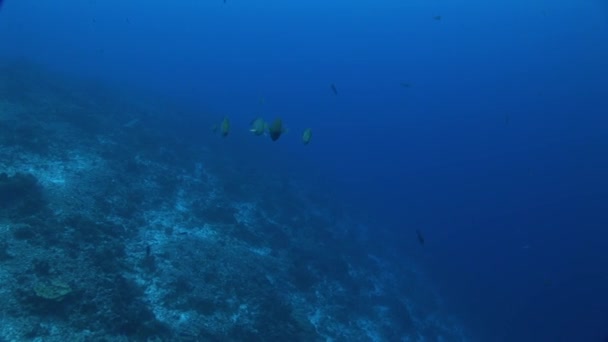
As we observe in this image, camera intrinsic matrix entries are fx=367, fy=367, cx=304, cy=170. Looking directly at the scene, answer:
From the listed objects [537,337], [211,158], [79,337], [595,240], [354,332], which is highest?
[79,337]

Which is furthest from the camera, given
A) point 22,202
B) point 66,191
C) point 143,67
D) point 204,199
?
point 143,67

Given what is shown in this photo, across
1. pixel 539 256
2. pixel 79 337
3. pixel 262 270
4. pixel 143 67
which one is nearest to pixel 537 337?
pixel 539 256

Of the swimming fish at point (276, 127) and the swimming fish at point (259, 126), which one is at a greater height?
the swimming fish at point (276, 127)

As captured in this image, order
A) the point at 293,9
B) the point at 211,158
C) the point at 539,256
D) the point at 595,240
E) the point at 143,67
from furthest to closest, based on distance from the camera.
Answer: the point at 293,9 → the point at 143,67 → the point at 595,240 → the point at 539,256 → the point at 211,158

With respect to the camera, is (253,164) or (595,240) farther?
(595,240)

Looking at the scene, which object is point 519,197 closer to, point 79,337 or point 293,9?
point 79,337

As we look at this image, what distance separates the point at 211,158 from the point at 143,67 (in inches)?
2447

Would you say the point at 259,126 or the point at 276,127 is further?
the point at 259,126

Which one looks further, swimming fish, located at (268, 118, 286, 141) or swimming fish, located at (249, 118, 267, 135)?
swimming fish, located at (249, 118, 267, 135)

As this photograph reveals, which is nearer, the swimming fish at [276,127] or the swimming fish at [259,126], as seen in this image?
the swimming fish at [276,127]

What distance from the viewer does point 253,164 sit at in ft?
99.2

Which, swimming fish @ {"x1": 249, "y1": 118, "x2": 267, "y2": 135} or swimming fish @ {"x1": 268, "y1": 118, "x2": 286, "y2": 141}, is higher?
swimming fish @ {"x1": 268, "y1": 118, "x2": 286, "y2": 141}

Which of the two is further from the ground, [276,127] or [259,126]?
[276,127]

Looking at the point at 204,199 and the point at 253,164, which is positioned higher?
the point at 204,199
